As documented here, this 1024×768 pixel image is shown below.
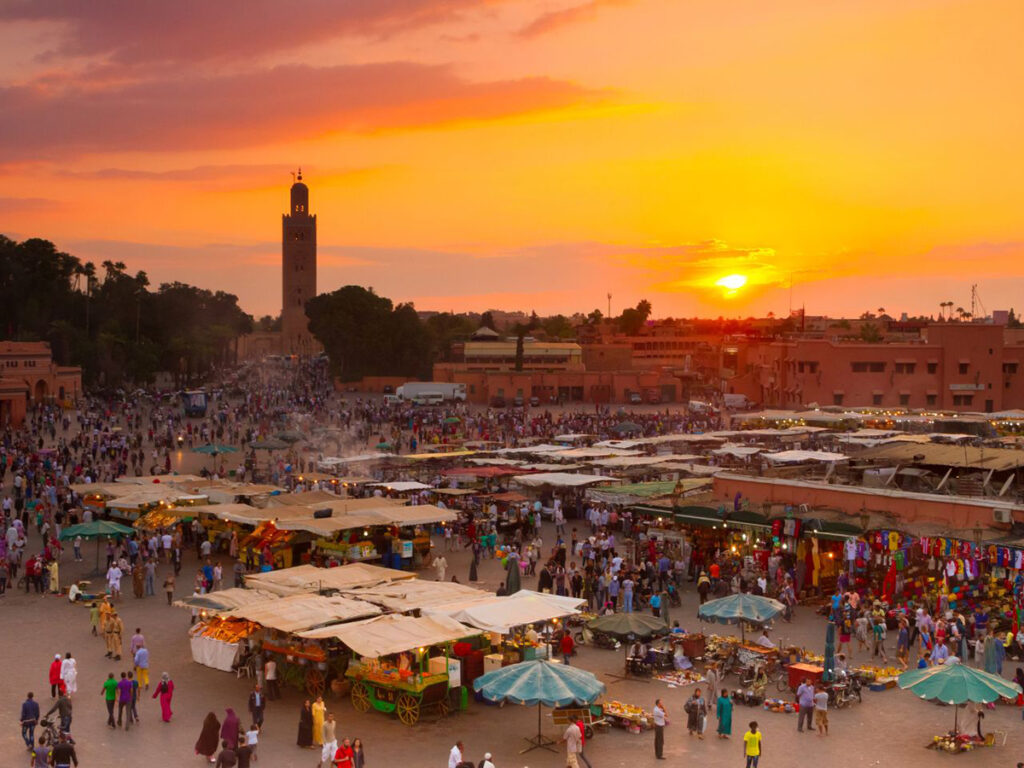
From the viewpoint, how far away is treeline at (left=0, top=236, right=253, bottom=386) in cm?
Result: 8988

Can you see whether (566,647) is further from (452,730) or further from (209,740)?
(209,740)

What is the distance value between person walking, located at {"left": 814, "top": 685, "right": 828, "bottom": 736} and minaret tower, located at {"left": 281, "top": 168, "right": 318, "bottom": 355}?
13801 centimetres

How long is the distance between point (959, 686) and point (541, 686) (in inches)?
213

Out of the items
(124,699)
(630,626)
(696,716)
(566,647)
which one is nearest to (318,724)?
(124,699)

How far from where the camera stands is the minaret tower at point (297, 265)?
153m

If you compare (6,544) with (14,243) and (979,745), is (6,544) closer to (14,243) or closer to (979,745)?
(979,745)

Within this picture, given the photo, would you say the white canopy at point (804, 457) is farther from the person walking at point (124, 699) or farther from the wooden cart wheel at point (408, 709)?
the person walking at point (124, 699)

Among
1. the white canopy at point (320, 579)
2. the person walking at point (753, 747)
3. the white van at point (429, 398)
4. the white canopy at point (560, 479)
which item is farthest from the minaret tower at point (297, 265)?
the person walking at point (753, 747)

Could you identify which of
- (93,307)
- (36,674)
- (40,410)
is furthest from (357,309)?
(36,674)

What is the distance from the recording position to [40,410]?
65875 mm

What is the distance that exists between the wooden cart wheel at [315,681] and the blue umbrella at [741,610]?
20.5ft

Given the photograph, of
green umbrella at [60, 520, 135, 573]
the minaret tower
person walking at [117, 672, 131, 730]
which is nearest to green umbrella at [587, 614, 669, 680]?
person walking at [117, 672, 131, 730]

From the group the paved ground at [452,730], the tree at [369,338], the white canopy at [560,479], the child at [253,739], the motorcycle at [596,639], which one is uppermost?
the tree at [369,338]

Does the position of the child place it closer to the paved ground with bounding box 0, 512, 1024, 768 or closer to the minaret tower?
the paved ground with bounding box 0, 512, 1024, 768
